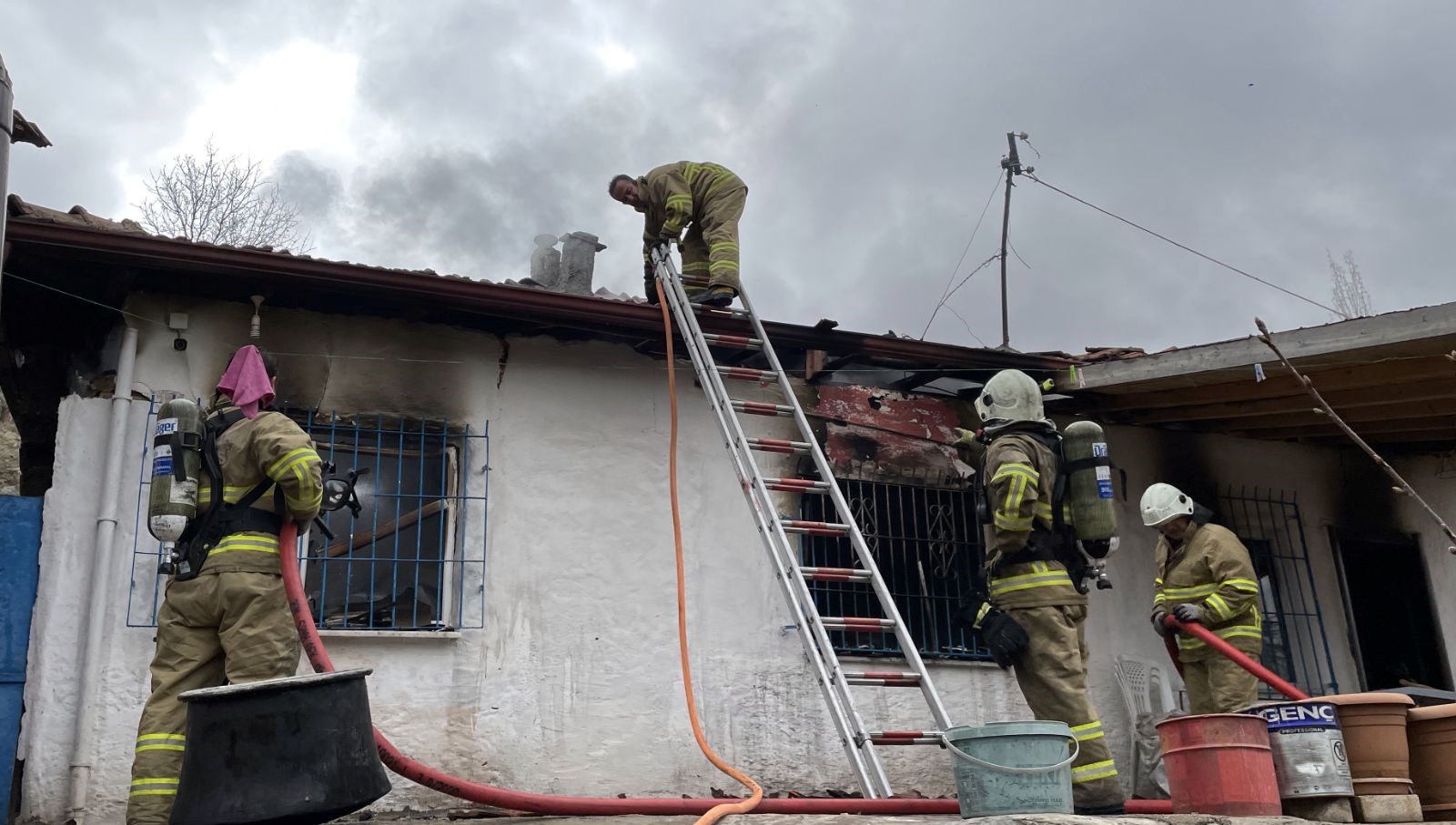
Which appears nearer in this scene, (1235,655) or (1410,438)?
(1235,655)

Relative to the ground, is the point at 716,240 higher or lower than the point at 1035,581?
higher

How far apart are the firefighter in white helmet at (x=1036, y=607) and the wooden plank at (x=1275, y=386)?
227cm

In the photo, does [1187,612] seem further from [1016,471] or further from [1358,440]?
[1358,440]

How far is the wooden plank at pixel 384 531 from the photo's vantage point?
6113 mm

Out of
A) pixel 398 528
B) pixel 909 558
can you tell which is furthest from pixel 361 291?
pixel 909 558

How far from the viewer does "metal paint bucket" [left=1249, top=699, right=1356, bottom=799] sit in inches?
182

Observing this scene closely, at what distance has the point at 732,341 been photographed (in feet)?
21.1

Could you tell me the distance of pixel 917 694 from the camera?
687cm

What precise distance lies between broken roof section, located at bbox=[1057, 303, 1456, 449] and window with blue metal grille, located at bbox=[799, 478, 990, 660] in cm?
111

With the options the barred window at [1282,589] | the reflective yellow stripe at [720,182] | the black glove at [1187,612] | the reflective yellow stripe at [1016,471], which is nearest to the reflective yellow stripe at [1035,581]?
the reflective yellow stripe at [1016,471]

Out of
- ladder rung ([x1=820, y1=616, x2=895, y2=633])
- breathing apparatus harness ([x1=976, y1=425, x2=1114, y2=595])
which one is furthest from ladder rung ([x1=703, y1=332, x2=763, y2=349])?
ladder rung ([x1=820, y1=616, x2=895, y2=633])

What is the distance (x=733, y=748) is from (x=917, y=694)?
116 centimetres

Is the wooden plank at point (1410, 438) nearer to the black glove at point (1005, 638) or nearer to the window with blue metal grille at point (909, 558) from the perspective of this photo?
the window with blue metal grille at point (909, 558)

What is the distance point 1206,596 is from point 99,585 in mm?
→ 5299
